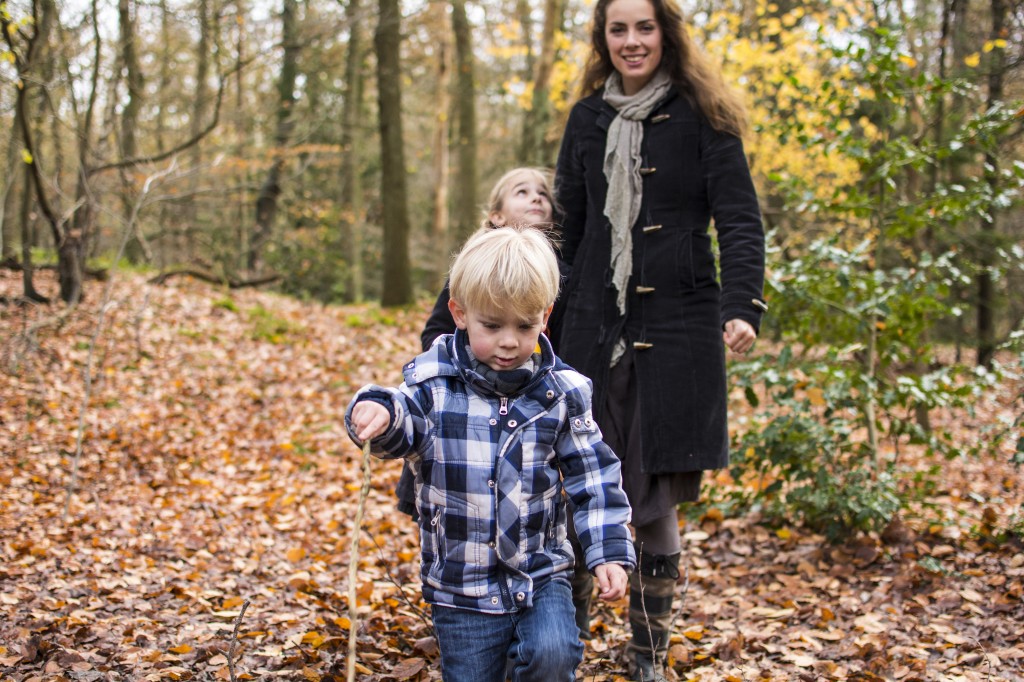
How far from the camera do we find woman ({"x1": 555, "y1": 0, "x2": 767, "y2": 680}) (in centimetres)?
295

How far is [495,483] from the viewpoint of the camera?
219 cm

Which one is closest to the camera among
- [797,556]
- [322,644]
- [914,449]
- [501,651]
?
[501,651]

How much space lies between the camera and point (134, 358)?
8977 millimetres

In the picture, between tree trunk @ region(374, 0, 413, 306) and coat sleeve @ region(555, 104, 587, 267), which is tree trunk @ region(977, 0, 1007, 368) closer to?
coat sleeve @ region(555, 104, 587, 267)

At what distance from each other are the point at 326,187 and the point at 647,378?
17.9 m

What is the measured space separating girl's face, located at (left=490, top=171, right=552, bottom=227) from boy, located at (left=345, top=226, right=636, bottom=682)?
0.93 m

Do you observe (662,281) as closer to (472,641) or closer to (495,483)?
(495,483)

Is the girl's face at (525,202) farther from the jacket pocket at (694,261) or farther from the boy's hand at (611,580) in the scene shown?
the boy's hand at (611,580)

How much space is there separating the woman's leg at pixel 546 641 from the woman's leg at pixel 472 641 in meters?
0.05

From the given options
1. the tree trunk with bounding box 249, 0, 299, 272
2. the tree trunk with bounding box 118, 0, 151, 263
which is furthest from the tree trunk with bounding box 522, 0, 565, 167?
the tree trunk with bounding box 249, 0, 299, 272

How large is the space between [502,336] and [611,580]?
2.31 feet

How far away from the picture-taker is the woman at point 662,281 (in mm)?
2945

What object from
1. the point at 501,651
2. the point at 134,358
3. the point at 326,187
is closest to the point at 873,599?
the point at 501,651

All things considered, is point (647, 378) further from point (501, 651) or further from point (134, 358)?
point (134, 358)
